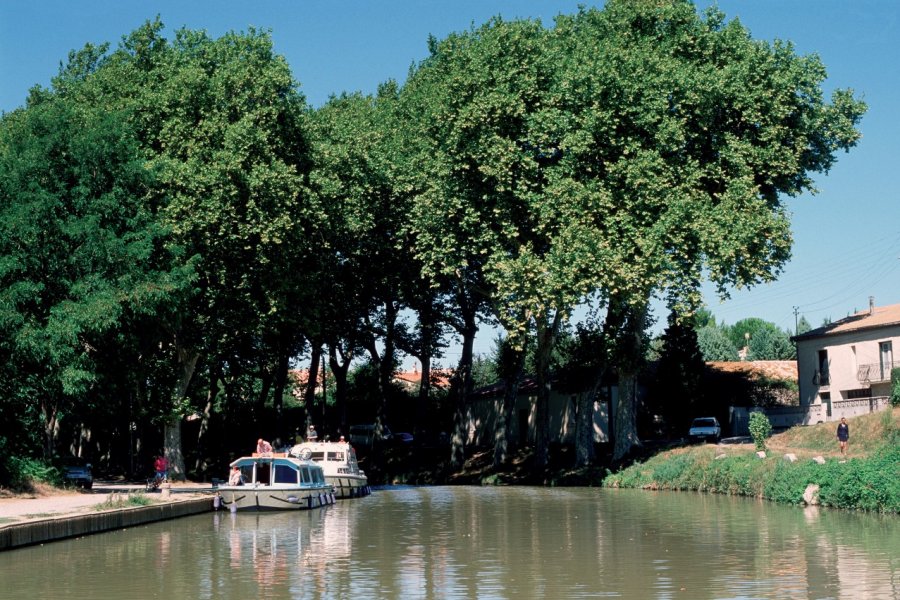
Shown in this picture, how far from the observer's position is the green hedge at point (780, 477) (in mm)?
37188

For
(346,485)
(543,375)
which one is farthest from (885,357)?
(346,485)

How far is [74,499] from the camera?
3984 centimetres

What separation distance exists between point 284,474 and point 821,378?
136ft

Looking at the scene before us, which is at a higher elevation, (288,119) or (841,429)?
(288,119)

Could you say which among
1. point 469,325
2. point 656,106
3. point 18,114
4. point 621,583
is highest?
point 18,114

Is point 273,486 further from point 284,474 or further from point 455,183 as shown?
point 455,183

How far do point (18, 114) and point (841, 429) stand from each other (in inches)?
1841

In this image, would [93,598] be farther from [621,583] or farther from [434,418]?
[434,418]

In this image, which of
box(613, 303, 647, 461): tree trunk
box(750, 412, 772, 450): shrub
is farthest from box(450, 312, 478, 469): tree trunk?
box(750, 412, 772, 450): shrub

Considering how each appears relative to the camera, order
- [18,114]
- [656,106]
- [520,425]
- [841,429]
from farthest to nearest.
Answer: [520,425]
[18,114]
[656,106]
[841,429]

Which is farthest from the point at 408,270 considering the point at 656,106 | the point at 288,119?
the point at 656,106

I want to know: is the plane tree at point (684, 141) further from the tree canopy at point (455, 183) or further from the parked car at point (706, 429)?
the parked car at point (706, 429)

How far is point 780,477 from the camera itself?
42969 millimetres

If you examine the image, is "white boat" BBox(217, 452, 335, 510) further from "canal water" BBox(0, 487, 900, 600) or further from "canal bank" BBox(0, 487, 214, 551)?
"canal bank" BBox(0, 487, 214, 551)
